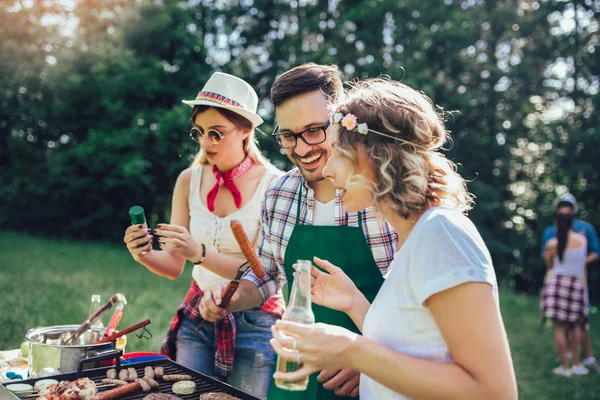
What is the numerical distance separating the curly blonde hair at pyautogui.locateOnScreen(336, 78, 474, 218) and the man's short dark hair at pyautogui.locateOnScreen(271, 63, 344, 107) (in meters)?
0.69

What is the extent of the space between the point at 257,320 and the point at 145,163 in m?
15.5

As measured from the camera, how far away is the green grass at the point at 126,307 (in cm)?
693

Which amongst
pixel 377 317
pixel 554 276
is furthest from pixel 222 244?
pixel 554 276

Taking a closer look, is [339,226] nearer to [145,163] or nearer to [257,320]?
[257,320]

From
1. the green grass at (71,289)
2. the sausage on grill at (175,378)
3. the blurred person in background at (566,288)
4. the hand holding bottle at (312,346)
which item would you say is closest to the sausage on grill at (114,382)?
the sausage on grill at (175,378)

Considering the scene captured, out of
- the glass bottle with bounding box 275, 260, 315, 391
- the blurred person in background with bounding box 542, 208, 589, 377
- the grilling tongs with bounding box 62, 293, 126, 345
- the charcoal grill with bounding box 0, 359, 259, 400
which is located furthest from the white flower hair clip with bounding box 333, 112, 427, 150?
the blurred person in background with bounding box 542, 208, 589, 377

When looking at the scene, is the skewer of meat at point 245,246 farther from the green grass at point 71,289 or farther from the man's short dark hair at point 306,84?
the green grass at point 71,289

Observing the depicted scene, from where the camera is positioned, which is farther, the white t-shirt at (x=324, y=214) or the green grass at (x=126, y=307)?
the green grass at (x=126, y=307)

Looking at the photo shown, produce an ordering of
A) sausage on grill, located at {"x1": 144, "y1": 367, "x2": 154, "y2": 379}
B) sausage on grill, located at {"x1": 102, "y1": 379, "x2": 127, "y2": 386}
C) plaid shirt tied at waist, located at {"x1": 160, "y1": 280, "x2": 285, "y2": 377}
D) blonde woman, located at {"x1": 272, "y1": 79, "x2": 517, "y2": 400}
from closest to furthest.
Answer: blonde woman, located at {"x1": 272, "y1": 79, "x2": 517, "y2": 400} → sausage on grill, located at {"x1": 102, "y1": 379, "x2": 127, "y2": 386} → sausage on grill, located at {"x1": 144, "y1": 367, "x2": 154, "y2": 379} → plaid shirt tied at waist, located at {"x1": 160, "y1": 280, "x2": 285, "y2": 377}

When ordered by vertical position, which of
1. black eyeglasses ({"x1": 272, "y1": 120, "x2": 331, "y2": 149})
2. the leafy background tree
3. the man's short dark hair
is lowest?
black eyeglasses ({"x1": 272, "y1": 120, "x2": 331, "y2": 149})

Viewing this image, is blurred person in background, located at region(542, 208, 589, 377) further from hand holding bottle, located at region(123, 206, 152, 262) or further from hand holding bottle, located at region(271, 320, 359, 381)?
hand holding bottle, located at region(271, 320, 359, 381)

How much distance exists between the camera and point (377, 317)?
1.62 metres

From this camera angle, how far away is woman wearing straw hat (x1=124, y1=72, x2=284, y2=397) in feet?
8.92

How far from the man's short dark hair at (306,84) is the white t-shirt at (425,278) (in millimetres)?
997
